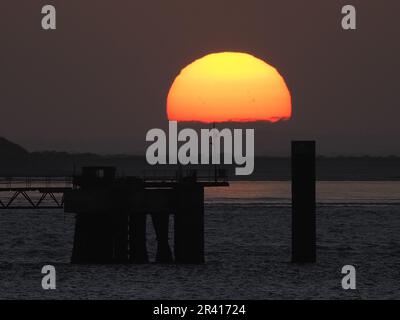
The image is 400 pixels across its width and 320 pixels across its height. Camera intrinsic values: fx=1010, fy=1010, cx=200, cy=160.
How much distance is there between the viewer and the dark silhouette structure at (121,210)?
35406 millimetres

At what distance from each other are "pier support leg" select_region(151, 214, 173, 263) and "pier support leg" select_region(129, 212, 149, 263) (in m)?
1.00

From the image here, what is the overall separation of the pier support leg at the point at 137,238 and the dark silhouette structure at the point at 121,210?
36 cm

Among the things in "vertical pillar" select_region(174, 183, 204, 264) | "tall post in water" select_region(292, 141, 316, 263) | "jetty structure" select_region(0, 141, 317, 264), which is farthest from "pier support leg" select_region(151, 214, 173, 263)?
"tall post in water" select_region(292, 141, 316, 263)

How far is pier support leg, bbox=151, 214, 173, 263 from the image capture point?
38.8 meters

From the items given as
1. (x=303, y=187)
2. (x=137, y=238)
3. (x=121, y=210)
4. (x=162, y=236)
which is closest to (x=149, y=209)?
(x=121, y=210)

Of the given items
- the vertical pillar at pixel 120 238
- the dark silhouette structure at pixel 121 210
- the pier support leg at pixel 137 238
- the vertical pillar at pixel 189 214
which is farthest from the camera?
the pier support leg at pixel 137 238

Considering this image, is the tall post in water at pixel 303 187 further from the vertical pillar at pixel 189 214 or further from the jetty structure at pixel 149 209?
the vertical pillar at pixel 189 214

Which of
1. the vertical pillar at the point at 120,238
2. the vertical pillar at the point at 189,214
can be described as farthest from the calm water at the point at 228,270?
the vertical pillar at the point at 189,214

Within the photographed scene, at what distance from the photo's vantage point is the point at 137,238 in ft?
124

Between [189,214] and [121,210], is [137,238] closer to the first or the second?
[121,210]

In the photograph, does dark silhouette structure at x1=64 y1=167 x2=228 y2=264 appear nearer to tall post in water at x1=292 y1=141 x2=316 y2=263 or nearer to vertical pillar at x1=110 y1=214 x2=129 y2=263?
vertical pillar at x1=110 y1=214 x2=129 y2=263

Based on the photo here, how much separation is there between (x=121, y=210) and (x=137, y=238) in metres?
2.11
